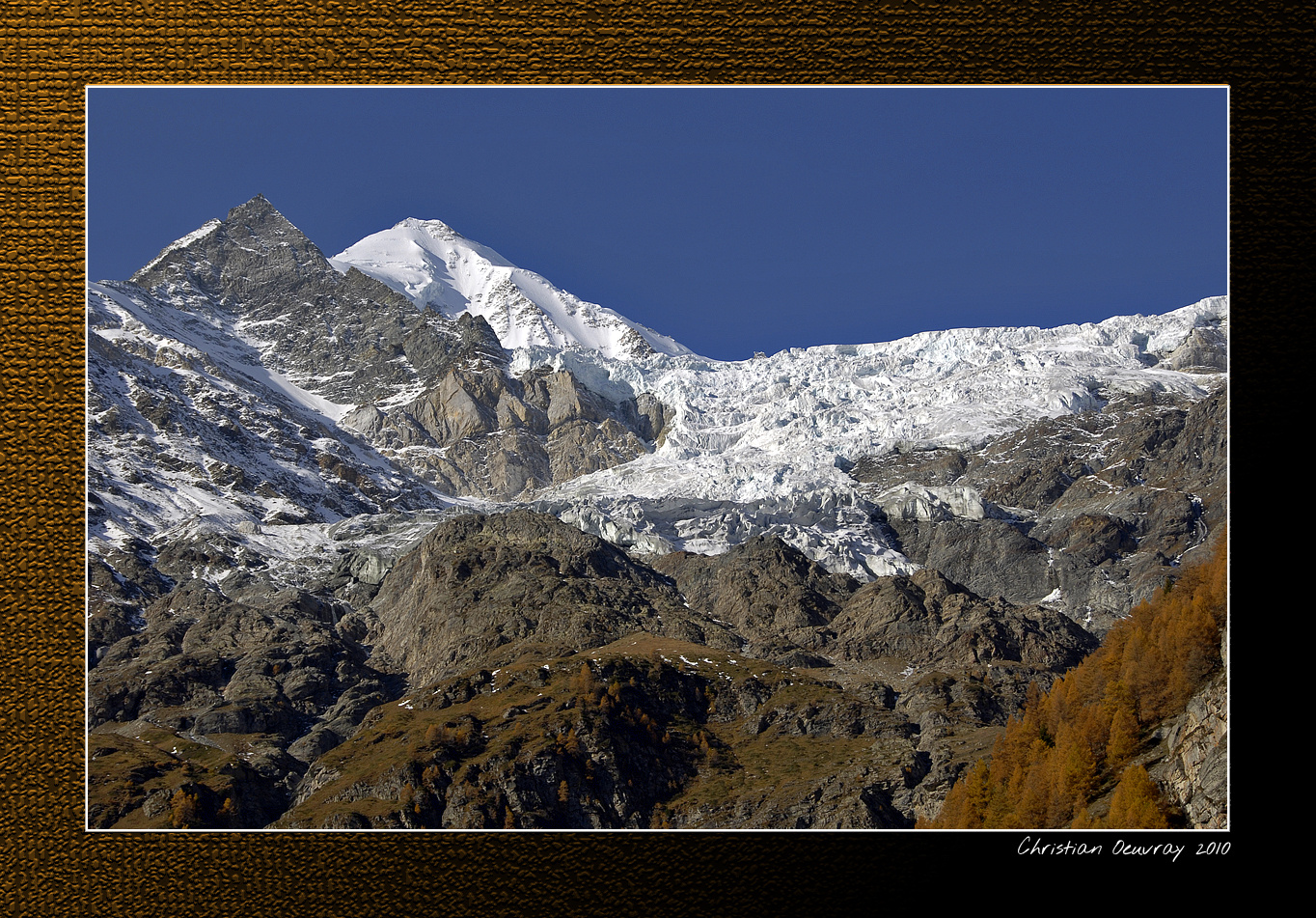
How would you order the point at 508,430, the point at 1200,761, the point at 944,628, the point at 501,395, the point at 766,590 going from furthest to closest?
the point at 501,395 < the point at 508,430 < the point at 766,590 < the point at 944,628 < the point at 1200,761

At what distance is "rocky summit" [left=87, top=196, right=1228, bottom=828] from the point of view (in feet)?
111

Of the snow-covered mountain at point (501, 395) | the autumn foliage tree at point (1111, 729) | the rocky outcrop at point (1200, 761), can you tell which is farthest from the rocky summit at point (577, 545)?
the autumn foliage tree at point (1111, 729)

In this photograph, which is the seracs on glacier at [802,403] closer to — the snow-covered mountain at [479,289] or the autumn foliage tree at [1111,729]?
the snow-covered mountain at [479,289]

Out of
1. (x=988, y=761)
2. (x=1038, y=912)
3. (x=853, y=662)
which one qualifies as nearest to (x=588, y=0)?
(x=1038, y=912)

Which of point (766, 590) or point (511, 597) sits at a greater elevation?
point (511, 597)

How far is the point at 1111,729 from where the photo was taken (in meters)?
19.3

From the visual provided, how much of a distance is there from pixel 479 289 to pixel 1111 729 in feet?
426

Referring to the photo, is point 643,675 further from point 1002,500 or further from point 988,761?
point 1002,500

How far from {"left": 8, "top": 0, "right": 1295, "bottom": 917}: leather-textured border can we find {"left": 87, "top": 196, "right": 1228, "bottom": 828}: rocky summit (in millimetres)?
807

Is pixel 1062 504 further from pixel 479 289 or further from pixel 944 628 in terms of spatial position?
pixel 479 289

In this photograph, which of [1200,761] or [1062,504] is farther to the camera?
[1062,504]

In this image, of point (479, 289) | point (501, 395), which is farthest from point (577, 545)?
point (479, 289)

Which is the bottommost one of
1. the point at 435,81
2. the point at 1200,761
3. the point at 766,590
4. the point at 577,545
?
the point at 766,590

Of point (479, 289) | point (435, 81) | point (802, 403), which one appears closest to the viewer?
point (435, 81)
